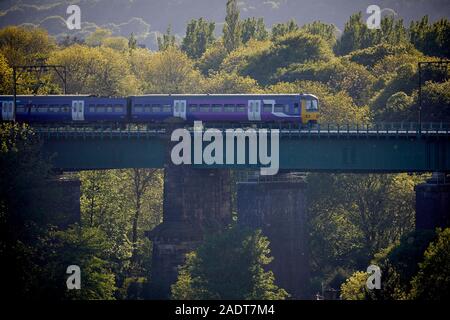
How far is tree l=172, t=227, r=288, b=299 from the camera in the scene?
9388cm

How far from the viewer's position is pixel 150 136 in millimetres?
108625

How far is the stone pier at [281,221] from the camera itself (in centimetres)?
10962

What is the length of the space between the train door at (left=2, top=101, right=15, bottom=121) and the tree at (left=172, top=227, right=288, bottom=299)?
27887 mm

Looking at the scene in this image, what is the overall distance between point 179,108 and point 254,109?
233 inches

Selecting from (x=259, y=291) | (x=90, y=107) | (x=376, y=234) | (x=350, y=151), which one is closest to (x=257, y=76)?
(x=376, y=234)

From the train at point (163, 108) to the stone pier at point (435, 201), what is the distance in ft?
39.9

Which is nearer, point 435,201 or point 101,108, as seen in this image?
point 435,201

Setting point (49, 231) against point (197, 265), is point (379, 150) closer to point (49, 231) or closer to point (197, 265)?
point (197, 265)

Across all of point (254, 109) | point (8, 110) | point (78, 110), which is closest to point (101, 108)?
point (78, 110)

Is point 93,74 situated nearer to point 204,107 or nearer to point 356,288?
point 204,107

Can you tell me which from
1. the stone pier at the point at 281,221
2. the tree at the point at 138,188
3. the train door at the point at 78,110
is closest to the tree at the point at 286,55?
the tree at the point at 138,188

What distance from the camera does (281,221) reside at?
110 m

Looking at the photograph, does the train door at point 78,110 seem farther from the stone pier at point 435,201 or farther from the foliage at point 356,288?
the stone pier at point 435,201
